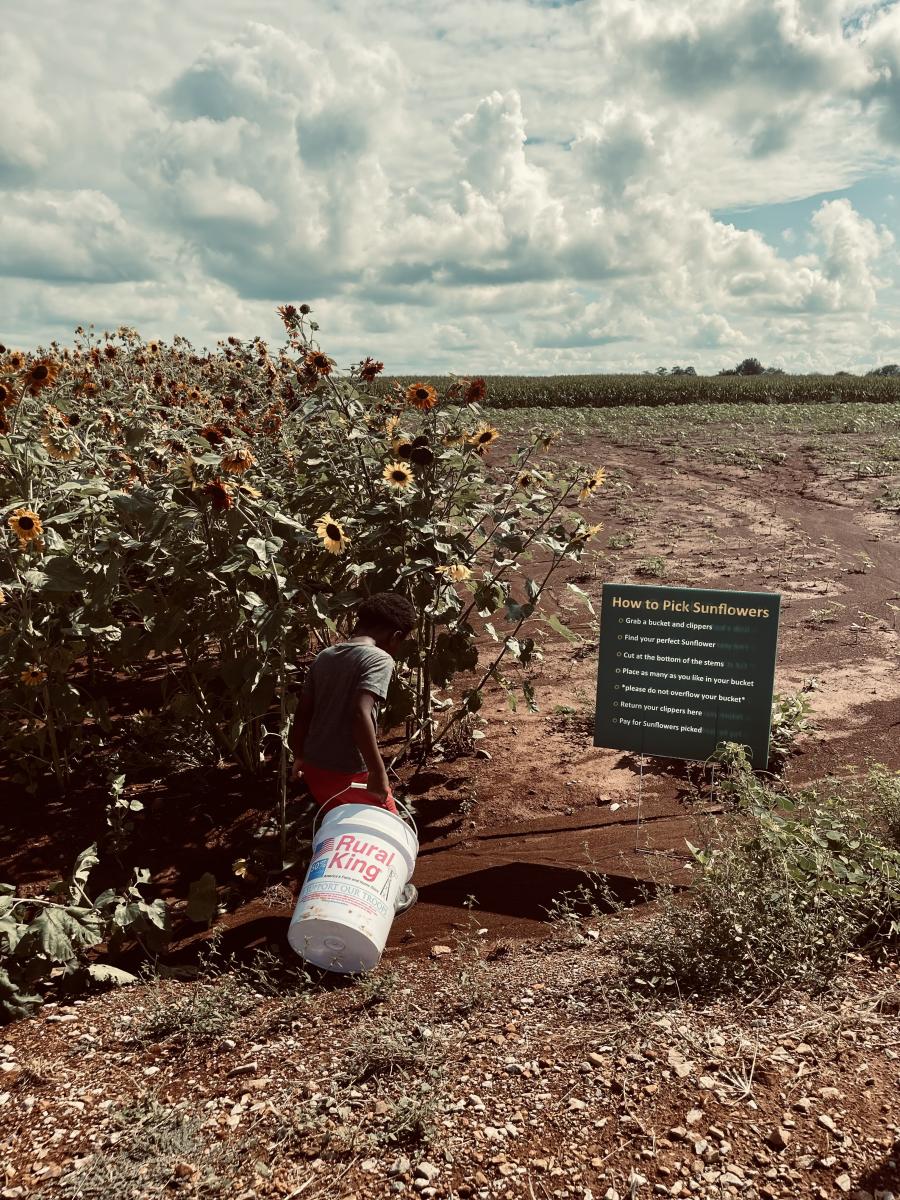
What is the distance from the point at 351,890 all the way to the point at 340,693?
2.57 feet

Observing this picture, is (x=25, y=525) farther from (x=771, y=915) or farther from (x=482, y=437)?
(x=771, y=915)

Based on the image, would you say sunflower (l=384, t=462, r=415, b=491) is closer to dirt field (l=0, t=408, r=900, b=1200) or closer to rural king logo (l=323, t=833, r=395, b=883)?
rural king logo (l=323, t=833, r=395, b=883)

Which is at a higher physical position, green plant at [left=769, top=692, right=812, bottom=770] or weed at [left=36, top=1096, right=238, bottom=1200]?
green plant at [left=769, top=692, right=812, bottom=770]

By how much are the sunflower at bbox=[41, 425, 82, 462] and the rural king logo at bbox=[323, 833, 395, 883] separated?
7.96 ft

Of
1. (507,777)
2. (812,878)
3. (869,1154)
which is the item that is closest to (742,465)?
(507,777)

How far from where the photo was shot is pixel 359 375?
4.55 metres

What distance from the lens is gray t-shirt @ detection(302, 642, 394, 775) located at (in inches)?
129

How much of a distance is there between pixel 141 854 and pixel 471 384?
2.72m

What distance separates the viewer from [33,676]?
4.10 metres

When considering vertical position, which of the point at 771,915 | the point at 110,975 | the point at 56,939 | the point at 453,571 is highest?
the point at 453,571

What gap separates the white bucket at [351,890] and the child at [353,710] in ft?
0.71

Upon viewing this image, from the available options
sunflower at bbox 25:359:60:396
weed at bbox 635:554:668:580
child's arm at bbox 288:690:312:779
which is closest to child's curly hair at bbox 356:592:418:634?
child's arm at bbox 288:690:312:779

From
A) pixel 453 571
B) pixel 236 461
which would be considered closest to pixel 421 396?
pixel 453 571

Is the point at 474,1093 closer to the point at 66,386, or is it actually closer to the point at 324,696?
the point at 324,696
